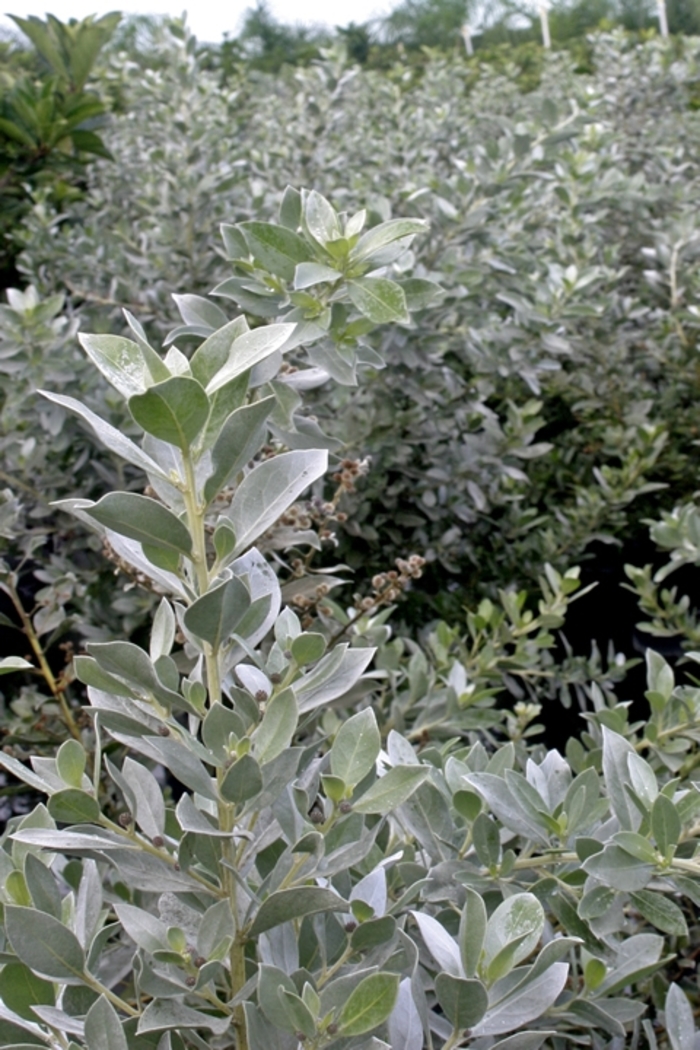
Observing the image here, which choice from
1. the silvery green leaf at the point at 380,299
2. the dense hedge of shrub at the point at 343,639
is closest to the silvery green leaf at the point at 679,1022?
the dense hedge of shrub at the point at 343,639

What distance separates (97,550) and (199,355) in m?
1.30

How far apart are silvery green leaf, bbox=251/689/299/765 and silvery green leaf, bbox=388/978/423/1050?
0.21m

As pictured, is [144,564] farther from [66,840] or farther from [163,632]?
[66,840]

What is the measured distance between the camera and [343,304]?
1101 mm

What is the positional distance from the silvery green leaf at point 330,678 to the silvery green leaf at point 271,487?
11 cm

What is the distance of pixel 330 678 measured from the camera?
0.77m

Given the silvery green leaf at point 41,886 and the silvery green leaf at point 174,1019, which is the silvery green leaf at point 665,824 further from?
the silvery green leaf at point 41,886

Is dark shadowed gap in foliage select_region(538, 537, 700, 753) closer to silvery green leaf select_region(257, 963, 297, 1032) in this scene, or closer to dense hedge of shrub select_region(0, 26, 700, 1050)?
dense hedge of shrub select_region(0, 26, 700, 1050)

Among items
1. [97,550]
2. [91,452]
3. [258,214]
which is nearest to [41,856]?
[97,550]

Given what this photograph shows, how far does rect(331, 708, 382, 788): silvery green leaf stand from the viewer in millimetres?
756

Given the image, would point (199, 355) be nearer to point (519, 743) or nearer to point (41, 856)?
point (41, 856)

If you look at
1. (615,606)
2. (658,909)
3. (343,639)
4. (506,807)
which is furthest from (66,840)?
(615,606)

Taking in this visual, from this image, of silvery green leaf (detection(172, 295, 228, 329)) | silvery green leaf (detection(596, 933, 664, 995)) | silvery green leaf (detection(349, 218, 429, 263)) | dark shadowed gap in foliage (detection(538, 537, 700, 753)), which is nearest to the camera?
silvery green leaf (detection(596, 933, 664, 995))

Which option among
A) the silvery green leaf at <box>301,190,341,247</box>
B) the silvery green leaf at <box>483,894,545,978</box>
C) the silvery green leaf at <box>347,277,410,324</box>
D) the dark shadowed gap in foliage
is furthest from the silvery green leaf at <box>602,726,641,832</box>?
the dark shadowed gap in foliage
